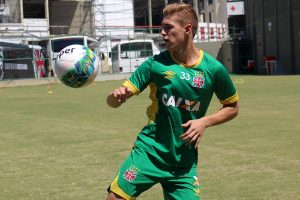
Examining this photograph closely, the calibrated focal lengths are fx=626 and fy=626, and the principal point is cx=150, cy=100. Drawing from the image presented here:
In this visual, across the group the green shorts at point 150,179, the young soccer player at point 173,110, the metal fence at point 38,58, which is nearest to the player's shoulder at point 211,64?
the young soccer player at point 173,110

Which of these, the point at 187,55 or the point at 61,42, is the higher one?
the point at 61,42

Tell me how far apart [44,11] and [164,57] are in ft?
193

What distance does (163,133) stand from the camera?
4.82m

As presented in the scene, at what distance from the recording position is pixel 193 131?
463 cm

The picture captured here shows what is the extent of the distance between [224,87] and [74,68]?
157cm

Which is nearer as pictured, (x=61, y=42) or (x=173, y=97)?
(x=173, y=97)

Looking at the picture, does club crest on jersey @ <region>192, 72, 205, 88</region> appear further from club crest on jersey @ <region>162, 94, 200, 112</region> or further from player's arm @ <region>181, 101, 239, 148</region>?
player's arm @ <region>181, 101, 239, 148</region>

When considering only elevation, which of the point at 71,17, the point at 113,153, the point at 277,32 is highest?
the point at 71,17

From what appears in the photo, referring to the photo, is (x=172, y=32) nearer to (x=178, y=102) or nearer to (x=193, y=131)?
(x=178, y=102)

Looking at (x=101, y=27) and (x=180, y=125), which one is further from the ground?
(x=101, y=27)

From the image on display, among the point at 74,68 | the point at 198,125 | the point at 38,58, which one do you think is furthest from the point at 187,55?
the point at 38,58

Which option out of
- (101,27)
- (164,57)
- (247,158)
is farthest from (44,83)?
(164,57)

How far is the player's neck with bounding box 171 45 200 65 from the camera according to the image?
4.89 meters

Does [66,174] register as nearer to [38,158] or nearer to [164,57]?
[38,158]
